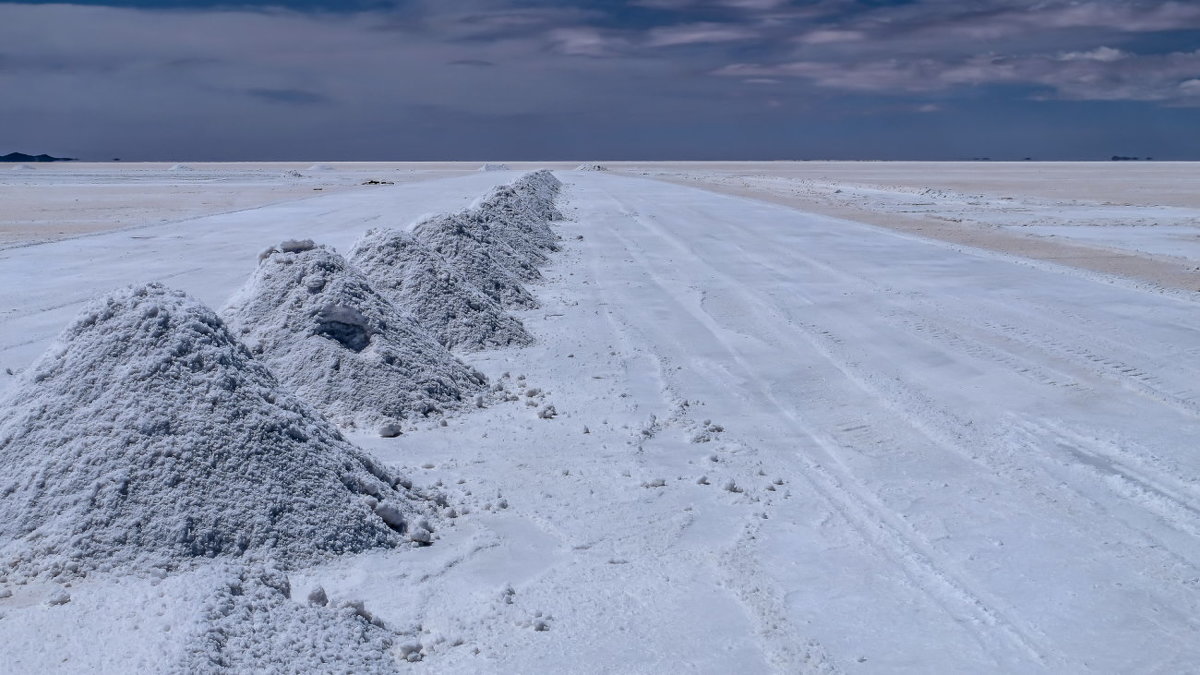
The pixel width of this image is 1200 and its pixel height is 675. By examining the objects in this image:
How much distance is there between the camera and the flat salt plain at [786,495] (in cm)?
412

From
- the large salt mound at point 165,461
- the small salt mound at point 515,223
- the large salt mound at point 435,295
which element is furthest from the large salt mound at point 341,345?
the small salt mound at point 515,223

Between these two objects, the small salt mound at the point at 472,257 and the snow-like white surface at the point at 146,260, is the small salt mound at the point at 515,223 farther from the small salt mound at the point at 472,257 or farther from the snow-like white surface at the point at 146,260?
the small salt mound at the point at 472,257

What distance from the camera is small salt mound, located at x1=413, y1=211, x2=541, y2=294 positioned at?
11.8 metres

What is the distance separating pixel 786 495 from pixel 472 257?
6.84m

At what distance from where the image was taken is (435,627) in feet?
14.0

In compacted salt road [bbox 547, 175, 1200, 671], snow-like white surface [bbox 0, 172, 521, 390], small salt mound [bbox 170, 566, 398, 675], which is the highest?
small salt mound [bbox 170, 566, 398, 675]

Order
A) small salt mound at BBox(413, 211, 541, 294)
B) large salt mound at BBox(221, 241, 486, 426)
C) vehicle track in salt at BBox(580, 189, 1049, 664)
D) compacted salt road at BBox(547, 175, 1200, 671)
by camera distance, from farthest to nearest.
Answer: small salt mound at BBox(413, 211, 541, 294), large salt mound at BBox(221, 241, 486, 426), compacted salt road at BBox(547, 175, 1200, 671), vehicle track in salt at BBox(580, 189, 1049, 664)

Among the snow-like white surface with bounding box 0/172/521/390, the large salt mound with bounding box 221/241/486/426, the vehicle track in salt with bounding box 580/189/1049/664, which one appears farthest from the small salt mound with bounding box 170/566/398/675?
the snow-like white surface with bounding box 0/172/521/390

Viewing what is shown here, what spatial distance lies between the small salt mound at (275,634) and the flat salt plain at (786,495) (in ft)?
0.35

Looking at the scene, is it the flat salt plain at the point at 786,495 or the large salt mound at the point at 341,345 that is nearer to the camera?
the flat salt plain at the point at 786,495

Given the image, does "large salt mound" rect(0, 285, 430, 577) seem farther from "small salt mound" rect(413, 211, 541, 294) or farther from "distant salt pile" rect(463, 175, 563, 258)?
"distant salt pile" rect(463, 175, 563, 258)

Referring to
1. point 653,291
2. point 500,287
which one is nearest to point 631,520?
point 500,287

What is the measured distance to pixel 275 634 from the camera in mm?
3732

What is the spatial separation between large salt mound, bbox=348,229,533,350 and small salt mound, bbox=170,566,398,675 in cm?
561
